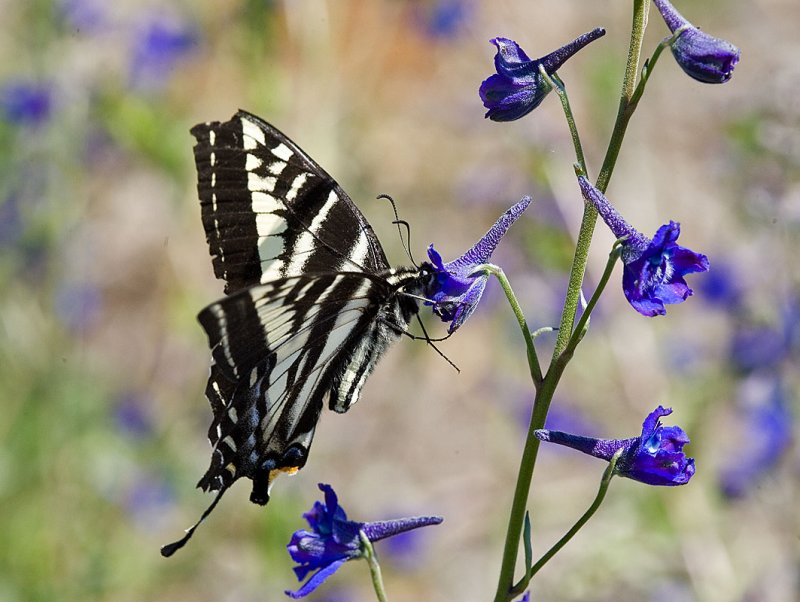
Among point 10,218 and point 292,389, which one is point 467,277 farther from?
point 10,218

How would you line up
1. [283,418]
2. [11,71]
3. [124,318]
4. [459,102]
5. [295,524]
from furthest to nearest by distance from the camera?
[124,318], [459,102], [11,71], [295,524], [283,418]

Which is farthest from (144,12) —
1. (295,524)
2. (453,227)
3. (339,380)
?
(339,380)

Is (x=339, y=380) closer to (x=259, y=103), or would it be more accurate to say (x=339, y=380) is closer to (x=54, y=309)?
(x=259, y=103)

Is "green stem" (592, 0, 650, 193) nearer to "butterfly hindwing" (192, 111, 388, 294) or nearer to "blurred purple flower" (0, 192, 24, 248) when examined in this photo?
"butterfly hindwing" (192, 111, 388, 294)

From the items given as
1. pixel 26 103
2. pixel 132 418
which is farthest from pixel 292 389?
pixel 26 103

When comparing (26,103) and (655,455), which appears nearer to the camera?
(655,455)

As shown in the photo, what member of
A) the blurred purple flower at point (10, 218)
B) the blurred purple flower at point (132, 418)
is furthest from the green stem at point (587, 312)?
the blurred purple flower at point (10, 218)

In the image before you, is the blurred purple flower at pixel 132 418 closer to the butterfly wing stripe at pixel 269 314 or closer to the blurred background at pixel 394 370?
the blurred background at pixel 394 370
